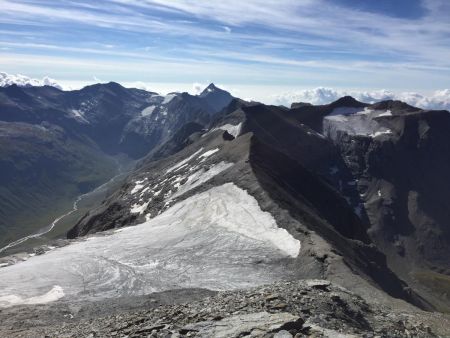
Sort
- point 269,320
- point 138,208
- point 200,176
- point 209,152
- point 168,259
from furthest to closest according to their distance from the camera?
point 209,152 → point 138,208 → point 200,176 → point 168,259 → point 269,320

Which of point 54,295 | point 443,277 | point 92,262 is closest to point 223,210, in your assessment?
point 92,262

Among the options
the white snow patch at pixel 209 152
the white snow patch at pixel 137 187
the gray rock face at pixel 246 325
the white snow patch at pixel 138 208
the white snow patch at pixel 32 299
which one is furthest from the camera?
the white snow patch at pixel 137 187

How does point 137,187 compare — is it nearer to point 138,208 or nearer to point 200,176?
point 138,208

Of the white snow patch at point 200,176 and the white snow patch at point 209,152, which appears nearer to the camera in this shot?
the white snow patch at point 200,176

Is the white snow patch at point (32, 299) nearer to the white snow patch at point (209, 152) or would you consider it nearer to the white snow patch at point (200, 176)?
the white snow patch at point (200, 176)

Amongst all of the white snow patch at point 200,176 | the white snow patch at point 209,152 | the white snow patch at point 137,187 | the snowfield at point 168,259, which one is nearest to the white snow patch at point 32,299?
the snowfield at point 168,259

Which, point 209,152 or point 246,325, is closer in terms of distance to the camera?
point 246,325

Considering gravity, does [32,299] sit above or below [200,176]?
below

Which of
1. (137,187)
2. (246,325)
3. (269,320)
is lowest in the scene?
(137,187)

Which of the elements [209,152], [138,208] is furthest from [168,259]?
[209,152]
